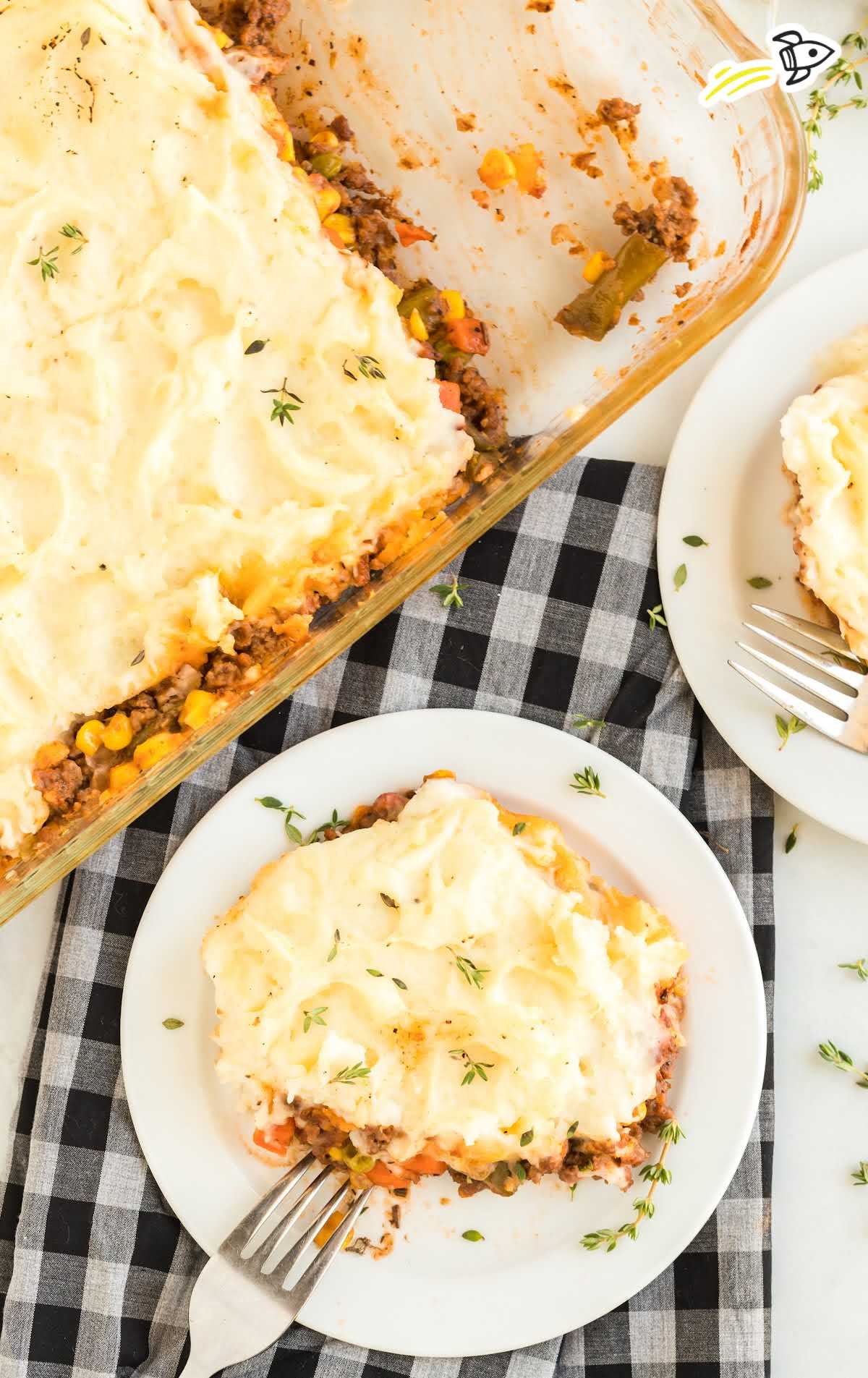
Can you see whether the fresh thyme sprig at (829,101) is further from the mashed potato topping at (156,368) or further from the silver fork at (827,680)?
the mashed potato topping at (156,368)

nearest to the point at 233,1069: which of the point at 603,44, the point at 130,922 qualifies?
the point at 130,922

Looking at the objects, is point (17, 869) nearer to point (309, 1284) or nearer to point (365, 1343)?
point (309, 1284)

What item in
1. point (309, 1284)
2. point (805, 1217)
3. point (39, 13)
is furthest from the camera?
point (805, 1217)

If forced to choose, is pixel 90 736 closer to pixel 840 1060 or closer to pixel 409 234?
pixel 409 234

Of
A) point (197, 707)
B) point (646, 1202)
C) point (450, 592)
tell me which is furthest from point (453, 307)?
point (646, 1202)

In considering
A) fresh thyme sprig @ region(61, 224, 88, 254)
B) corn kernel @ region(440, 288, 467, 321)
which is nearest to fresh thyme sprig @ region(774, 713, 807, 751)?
corn kernel @ region(440, 288, 467, 321)

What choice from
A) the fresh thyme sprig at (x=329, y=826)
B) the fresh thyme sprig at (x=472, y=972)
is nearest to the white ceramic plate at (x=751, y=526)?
the fresh thyme sprig at (x=472, y=972)

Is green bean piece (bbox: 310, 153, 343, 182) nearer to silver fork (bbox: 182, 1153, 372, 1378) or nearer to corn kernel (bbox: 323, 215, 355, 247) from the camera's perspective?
corn kernel (bbox: 323, 215, 355, 247)

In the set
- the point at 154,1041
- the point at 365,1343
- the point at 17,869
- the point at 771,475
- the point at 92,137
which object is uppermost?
the point at 92,137

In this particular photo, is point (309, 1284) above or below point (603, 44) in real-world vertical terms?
below
